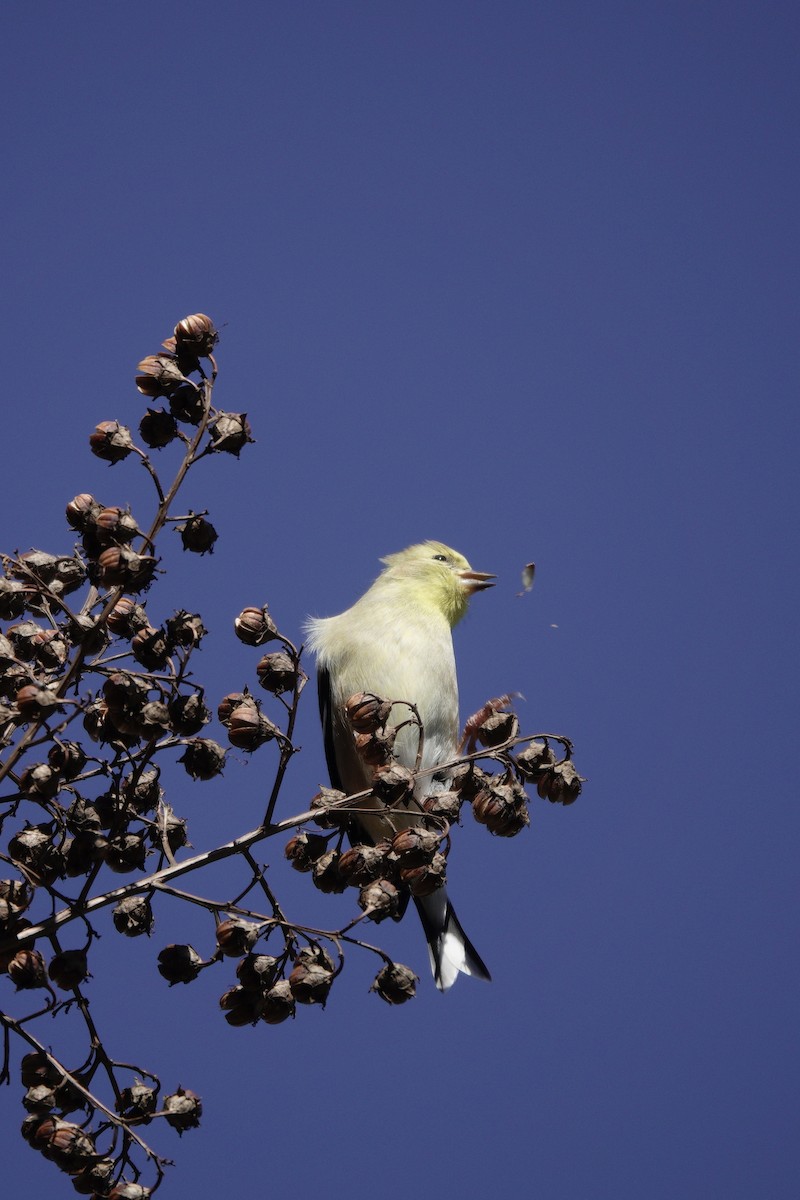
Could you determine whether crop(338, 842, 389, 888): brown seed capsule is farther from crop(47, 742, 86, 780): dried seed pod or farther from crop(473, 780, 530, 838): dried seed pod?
crop(47, 742, 86, 780): dried seed pod

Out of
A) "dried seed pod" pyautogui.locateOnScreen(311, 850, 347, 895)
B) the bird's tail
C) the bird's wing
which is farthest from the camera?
the bird's wing

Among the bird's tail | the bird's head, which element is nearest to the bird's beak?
the bird's head

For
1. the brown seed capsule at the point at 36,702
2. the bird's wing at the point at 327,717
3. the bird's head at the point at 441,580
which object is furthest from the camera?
the bird's head at the point at 441,580

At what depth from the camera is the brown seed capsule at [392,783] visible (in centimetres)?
319

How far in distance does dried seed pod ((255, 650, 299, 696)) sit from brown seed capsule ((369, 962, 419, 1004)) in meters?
0.87

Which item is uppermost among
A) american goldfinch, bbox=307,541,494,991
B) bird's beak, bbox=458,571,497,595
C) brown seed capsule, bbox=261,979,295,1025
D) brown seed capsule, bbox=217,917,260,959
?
bird's beak, bbox=458,571,497,595

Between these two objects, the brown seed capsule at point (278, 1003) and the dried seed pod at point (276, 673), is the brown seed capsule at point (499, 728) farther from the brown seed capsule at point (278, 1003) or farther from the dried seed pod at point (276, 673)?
the brown seed capsule at point (278, 1003)

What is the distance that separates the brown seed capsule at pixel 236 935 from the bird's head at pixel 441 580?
3.46 m

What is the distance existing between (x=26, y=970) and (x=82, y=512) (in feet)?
3.93

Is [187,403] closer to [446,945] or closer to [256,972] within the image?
[256,972]

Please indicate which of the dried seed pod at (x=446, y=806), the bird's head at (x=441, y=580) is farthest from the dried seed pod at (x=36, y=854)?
the bird's head at (x=441, y=580)

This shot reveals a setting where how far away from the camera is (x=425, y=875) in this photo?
321 cm

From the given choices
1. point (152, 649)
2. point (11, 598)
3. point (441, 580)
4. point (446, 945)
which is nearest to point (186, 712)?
point (152, 649)

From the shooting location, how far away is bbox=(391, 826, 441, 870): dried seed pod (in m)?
3.14
